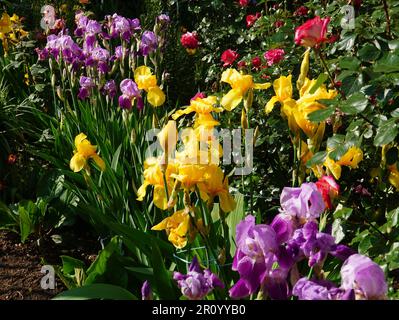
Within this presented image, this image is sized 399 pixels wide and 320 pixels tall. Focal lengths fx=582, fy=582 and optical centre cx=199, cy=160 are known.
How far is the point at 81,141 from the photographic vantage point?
219 centimetres

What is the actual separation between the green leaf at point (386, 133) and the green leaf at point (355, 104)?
0.07 meters

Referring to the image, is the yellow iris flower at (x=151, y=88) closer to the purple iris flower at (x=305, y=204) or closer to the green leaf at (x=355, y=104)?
the green leaf at (x=355, y=104)

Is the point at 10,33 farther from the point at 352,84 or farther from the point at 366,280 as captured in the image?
the point at 366,280

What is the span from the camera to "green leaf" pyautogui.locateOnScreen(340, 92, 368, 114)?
1.47 m

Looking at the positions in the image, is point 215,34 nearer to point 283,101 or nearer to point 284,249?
point 283,101

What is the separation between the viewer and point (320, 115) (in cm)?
151

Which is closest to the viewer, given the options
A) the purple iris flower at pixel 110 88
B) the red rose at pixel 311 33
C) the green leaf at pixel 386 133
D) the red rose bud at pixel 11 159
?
the green leaf at pixel 386 133

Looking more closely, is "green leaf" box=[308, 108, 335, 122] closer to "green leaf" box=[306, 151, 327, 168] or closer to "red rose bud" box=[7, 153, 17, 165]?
"green leaf" box=[306, 151, 327, 168]

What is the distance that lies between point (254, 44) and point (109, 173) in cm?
168

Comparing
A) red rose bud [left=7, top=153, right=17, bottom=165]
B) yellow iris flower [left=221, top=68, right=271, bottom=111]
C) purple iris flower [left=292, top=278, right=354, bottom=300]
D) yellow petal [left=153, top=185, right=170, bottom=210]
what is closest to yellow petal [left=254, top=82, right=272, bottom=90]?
yellow iris flower [left=221, top=68, right=271, bottom=111]

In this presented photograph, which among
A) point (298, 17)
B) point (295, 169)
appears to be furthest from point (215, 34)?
point (295, 169)

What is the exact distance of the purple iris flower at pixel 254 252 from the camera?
1136 mm

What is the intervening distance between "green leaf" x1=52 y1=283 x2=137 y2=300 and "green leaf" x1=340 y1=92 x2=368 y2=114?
790 millimetres

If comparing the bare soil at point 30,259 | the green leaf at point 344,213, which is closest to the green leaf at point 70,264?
the bare soil at point 30,259
